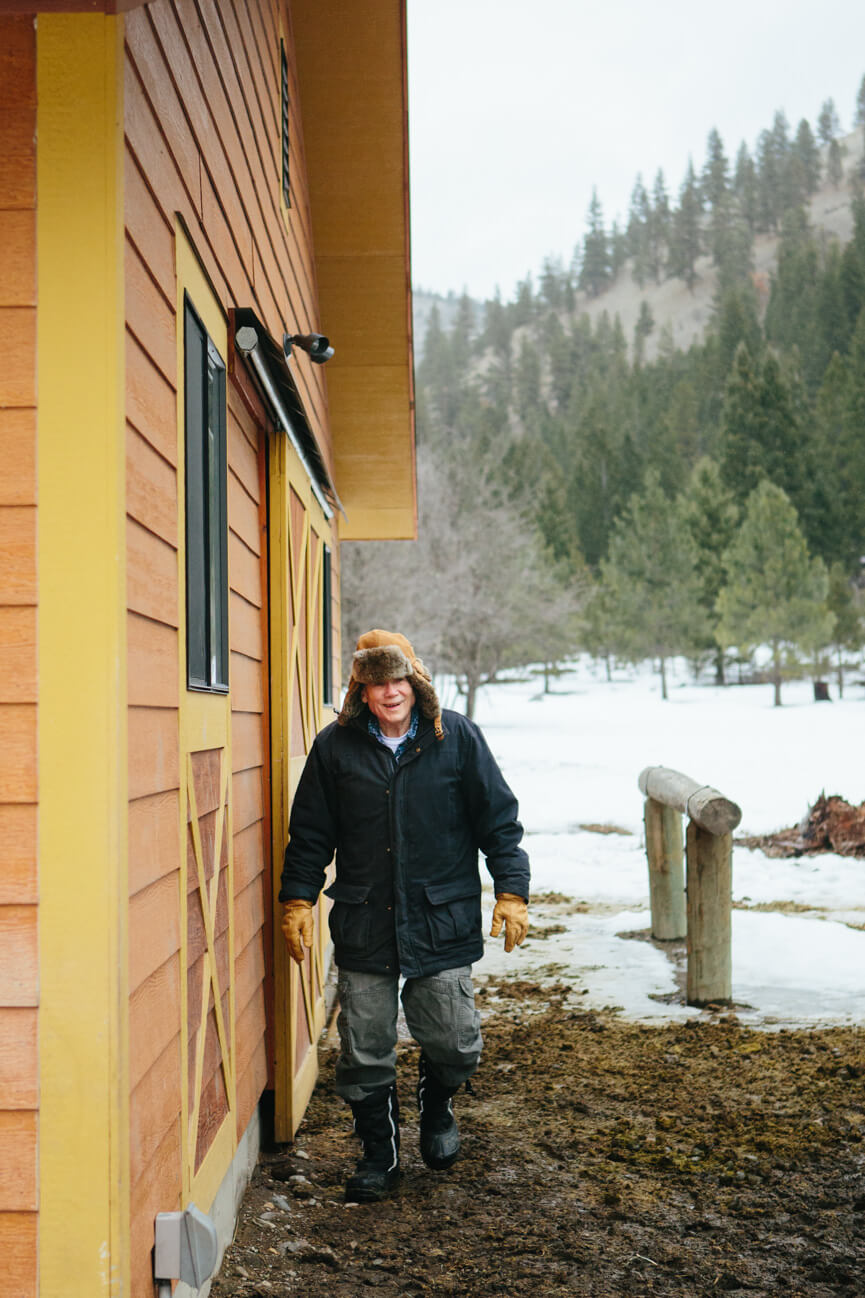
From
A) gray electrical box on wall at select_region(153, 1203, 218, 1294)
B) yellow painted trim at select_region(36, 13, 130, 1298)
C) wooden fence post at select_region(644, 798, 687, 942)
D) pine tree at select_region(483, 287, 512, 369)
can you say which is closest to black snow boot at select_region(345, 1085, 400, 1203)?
gray electrical box on wall at select_region(153, 1203, 218, 1294)

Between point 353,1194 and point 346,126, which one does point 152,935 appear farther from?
point 346,126

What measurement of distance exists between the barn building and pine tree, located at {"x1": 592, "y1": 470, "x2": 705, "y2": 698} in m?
46.4

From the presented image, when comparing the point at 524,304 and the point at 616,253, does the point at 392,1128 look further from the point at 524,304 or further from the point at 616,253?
the point at 616,253

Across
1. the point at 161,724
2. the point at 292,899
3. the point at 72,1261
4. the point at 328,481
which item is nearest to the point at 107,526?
the point at 161,724

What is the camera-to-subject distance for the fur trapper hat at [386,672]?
14.0 ft

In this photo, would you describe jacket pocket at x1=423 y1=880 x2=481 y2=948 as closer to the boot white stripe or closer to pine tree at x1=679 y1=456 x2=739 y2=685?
the boot white stripe

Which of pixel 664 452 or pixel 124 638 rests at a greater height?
pixel 664 452

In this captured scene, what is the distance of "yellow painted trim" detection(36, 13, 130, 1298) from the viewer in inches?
86.2

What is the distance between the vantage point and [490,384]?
388 ft

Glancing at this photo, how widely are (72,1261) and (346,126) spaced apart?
6370mm

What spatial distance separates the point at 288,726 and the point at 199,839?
1649 mm

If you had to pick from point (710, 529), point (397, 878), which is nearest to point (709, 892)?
point (397, 878)

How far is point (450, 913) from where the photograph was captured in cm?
425

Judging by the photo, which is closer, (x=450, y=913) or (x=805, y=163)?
(x=450, y=913)
